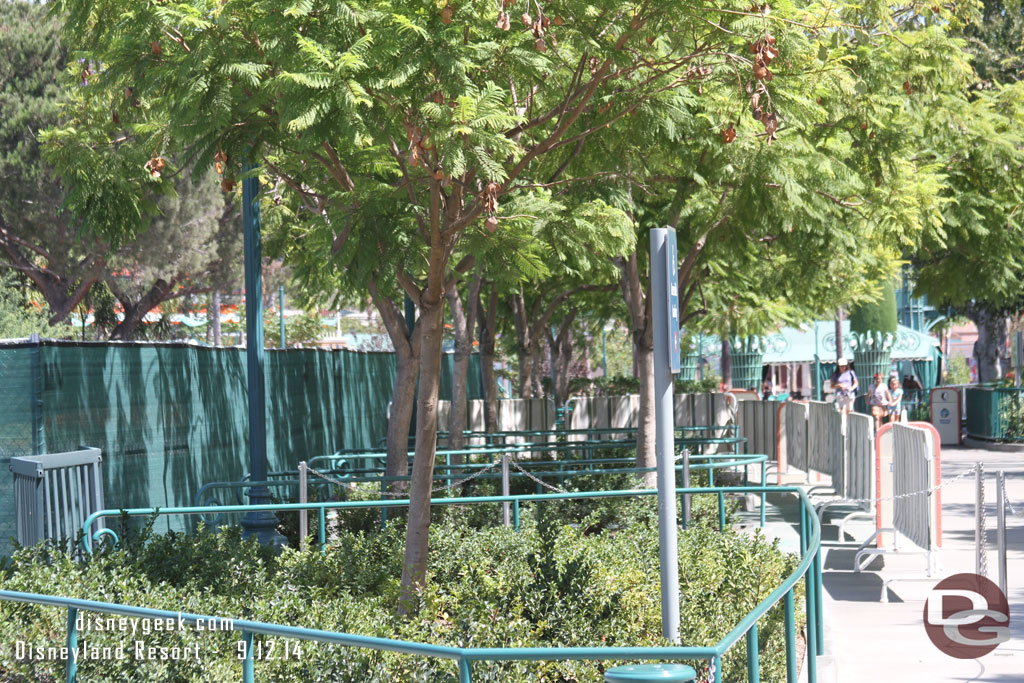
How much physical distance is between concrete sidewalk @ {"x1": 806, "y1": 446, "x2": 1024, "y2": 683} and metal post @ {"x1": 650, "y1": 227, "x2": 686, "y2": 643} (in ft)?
6.83

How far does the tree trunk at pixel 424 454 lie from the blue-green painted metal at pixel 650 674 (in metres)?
4.48

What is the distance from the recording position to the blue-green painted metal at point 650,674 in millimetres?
3371

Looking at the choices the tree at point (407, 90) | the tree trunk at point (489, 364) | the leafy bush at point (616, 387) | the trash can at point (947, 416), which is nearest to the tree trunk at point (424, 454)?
the tree at point (407, 90)

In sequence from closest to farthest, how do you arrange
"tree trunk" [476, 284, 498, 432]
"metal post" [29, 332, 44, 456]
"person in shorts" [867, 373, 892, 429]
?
"metal post" [29, 332, 44, 456] → "tree trunk" [476, 284, 498, 432] → "person in shorts" [867, 373, 892, 429]

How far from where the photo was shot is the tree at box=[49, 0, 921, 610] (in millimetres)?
7340

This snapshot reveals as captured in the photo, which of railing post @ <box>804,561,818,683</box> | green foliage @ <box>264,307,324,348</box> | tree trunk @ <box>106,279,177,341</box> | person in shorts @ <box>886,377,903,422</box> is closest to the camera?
railing post @ <box>804,561,818,683</box>

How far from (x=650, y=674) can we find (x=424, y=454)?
16.1 feet

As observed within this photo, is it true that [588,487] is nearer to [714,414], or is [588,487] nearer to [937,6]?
[937,6]

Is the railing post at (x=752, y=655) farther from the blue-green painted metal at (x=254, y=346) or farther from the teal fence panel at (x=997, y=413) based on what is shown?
the teal fence panel at (x=997, y=413)

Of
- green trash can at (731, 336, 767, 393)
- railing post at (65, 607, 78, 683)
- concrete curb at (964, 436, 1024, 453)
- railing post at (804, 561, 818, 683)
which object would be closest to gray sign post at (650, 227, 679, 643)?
railing post at (804, 561, 818, 683)

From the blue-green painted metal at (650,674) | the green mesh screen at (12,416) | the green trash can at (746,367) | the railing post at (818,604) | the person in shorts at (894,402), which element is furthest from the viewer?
the green trash can at (746,367)

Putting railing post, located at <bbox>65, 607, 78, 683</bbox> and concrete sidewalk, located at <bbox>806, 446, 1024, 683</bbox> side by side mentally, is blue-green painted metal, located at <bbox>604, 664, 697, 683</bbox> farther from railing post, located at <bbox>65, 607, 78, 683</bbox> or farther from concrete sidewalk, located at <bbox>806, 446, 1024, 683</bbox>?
concrete sidewalk, located at <bbox>806, 446, 1024, 683</bbox>

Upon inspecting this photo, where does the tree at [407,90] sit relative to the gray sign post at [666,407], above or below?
above

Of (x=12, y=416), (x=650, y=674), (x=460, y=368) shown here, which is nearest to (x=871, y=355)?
(x=460, y=368)
